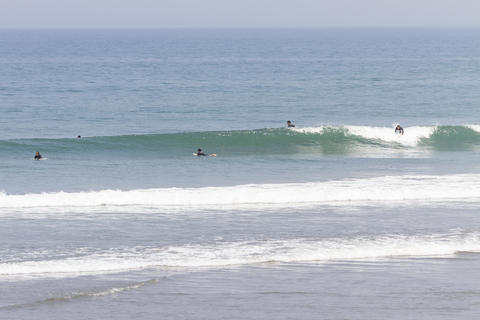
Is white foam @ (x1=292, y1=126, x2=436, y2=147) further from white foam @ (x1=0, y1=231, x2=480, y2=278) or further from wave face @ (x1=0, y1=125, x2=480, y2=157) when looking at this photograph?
white foam @ (x1=0, y1=231, x2=480, y2=278)

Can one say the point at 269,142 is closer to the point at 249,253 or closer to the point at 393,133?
the point at 393,133

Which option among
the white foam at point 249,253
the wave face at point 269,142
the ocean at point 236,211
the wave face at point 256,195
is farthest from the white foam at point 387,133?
the white foam at point 249,253

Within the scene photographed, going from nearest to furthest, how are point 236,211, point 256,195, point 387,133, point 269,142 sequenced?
point 236,211
point 256,195
point 269,142
point 387,133

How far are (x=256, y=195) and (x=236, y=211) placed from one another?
2173 millimetres

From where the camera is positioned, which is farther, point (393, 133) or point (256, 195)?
point (393, 133)

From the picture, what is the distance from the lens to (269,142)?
128ft

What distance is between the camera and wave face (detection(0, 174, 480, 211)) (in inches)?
919

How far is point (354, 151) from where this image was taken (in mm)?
37750

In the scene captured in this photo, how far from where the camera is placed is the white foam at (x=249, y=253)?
16.1m

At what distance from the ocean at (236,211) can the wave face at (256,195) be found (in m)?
0.09

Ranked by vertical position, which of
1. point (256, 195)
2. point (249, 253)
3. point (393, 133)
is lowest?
point (249, 253)

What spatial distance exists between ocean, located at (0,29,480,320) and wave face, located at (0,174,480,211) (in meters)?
0.09

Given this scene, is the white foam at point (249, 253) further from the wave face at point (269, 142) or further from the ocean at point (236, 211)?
the wave face at point (269, 142)

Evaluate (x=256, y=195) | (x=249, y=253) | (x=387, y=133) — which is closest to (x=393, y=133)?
(x=387, y=133)
